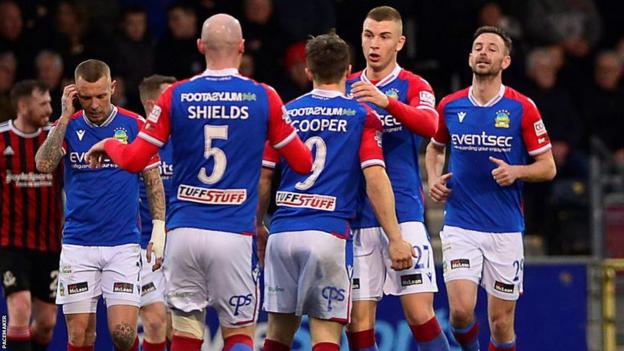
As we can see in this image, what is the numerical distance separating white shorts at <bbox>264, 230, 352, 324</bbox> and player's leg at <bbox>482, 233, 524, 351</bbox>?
5.77 ft

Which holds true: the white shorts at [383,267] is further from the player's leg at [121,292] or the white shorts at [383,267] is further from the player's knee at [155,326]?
the player's knee at [155,326]

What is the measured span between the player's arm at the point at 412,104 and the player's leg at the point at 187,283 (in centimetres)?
140

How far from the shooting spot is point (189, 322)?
7.66m

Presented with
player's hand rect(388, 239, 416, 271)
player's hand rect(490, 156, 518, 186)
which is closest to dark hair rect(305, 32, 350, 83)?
player's hand rect(388, 239, 416, 271)

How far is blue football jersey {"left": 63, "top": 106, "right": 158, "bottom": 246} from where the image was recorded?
9.02 m

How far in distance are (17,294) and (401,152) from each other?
3425 millimetres

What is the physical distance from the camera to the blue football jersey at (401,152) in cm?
877

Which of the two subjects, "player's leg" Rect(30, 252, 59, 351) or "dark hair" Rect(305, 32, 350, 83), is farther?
"player's leg" Rect(30, 252, 59, 351)

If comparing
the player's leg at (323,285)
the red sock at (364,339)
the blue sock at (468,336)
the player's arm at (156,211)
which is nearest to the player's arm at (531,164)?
the blue sock at (468,336)

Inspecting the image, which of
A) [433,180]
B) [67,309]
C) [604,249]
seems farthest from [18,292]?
[604,249]

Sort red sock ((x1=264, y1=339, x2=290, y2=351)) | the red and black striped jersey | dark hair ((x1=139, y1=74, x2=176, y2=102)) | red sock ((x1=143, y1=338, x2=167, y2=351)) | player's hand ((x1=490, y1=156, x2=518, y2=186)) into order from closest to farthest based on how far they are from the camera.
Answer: red sock ((x1=264, y1=339, x2=290, y2=351)), player's hand ((x1=490, y1=156, x2=518, y2=186)), red sock ((x1=143, y1=338, x2=167, y2=351)), dark hair ((x1=139, y1=74, x2=176, y2=102)), the red and black striped jersey

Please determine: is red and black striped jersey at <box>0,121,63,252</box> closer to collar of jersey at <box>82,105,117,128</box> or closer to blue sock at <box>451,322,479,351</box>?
collar of jersey at <box>82,105,117,128</box>

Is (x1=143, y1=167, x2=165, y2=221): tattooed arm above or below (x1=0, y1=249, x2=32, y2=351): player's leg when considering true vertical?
above

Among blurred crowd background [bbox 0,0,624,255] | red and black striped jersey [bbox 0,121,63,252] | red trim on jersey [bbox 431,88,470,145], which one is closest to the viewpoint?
red trim on jersey [bbox 431,88,470,145]
